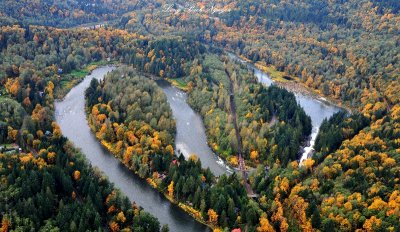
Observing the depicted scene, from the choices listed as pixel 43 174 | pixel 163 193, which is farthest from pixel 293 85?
pixel 43 174

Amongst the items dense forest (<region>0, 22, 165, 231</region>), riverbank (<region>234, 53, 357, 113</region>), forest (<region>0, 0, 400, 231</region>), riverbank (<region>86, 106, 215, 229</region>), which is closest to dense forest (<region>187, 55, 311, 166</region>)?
forest (<region>0, 0, 400, 231</region>)

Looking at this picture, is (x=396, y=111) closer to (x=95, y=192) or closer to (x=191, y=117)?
(x=191, y=117)

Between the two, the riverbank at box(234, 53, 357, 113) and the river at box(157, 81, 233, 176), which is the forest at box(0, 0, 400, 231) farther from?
the river at box(157, 81, 233, 176)

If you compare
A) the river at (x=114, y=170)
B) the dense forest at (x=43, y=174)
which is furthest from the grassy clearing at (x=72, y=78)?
the river at (x=114, y=170)

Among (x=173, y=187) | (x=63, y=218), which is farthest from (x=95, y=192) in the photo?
(x=173, y=187)

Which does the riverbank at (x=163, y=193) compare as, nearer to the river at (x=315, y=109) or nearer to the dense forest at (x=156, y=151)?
the dense forest at (x=156, y=151)
